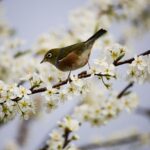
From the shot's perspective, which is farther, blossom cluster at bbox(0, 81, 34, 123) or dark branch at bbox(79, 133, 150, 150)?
dark branch at bbox(79, 133, 150, 150)

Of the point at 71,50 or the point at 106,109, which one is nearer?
the point at 71,50

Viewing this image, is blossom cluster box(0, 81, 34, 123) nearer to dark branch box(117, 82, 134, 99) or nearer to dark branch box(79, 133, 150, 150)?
dark branch box(117, 82, 134, 99)

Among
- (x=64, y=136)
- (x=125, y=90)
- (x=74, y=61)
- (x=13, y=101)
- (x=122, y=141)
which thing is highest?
(x=74, y=61)

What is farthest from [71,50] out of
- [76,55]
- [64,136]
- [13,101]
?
[64,136]

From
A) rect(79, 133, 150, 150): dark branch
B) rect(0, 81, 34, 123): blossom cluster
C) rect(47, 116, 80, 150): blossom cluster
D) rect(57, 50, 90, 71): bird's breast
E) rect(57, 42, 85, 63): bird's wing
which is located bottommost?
rect(79, 133, 150, 150): dark branch

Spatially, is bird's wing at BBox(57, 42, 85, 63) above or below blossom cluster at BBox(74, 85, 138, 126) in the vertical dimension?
above

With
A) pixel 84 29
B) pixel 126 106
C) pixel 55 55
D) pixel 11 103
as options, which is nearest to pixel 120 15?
pixel 84 29

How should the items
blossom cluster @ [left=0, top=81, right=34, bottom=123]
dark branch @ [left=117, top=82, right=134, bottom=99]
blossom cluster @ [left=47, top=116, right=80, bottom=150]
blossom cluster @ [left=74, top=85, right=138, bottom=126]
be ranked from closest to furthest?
blossom cluster @ [left=0, top=81, right=34, bottom=123]
blossom cluster @ [left=47, top=116, right=80, bottom=150]
dark branch @ [left=117, top=82, right=134, bottom=99]
blossom cluster @ [left=74, top=85, right=138, bottom=126]

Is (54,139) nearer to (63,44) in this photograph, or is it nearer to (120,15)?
(63,44)

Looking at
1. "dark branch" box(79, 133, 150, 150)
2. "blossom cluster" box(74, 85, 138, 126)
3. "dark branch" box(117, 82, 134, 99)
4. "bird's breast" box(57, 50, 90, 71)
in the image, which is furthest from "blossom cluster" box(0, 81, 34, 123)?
"dark branch" box(79, 133, 150, 150)

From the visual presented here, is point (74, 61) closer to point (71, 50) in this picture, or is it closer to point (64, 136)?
point (71, 50)

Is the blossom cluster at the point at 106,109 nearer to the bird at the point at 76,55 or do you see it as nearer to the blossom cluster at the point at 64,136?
the blossom cluster at the point at 64,136

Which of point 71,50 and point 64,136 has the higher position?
point 71,50

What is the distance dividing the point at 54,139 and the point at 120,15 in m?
2.31
